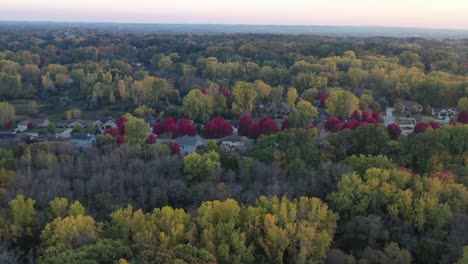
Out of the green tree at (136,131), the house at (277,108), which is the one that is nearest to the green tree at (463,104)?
the house at (277,108)

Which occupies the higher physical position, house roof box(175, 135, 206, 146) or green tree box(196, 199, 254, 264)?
green tree box(196, 199, 254, 264)

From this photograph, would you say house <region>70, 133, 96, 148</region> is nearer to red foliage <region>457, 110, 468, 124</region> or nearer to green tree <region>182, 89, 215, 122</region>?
green tree <region>182, 89, 215, 122</region>

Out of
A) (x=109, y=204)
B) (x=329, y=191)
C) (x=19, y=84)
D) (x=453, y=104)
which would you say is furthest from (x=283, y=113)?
(x=19, y=84)

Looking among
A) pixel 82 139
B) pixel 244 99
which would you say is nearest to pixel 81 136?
pixel 82 139

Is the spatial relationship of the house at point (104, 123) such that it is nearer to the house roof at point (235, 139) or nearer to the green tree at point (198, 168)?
the house roof at point (235, 139)

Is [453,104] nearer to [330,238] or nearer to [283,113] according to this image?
[283,113]

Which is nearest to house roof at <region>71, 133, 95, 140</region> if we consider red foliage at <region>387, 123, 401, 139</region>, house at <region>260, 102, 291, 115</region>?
house at <region>260, 102, 291, 115</region>
